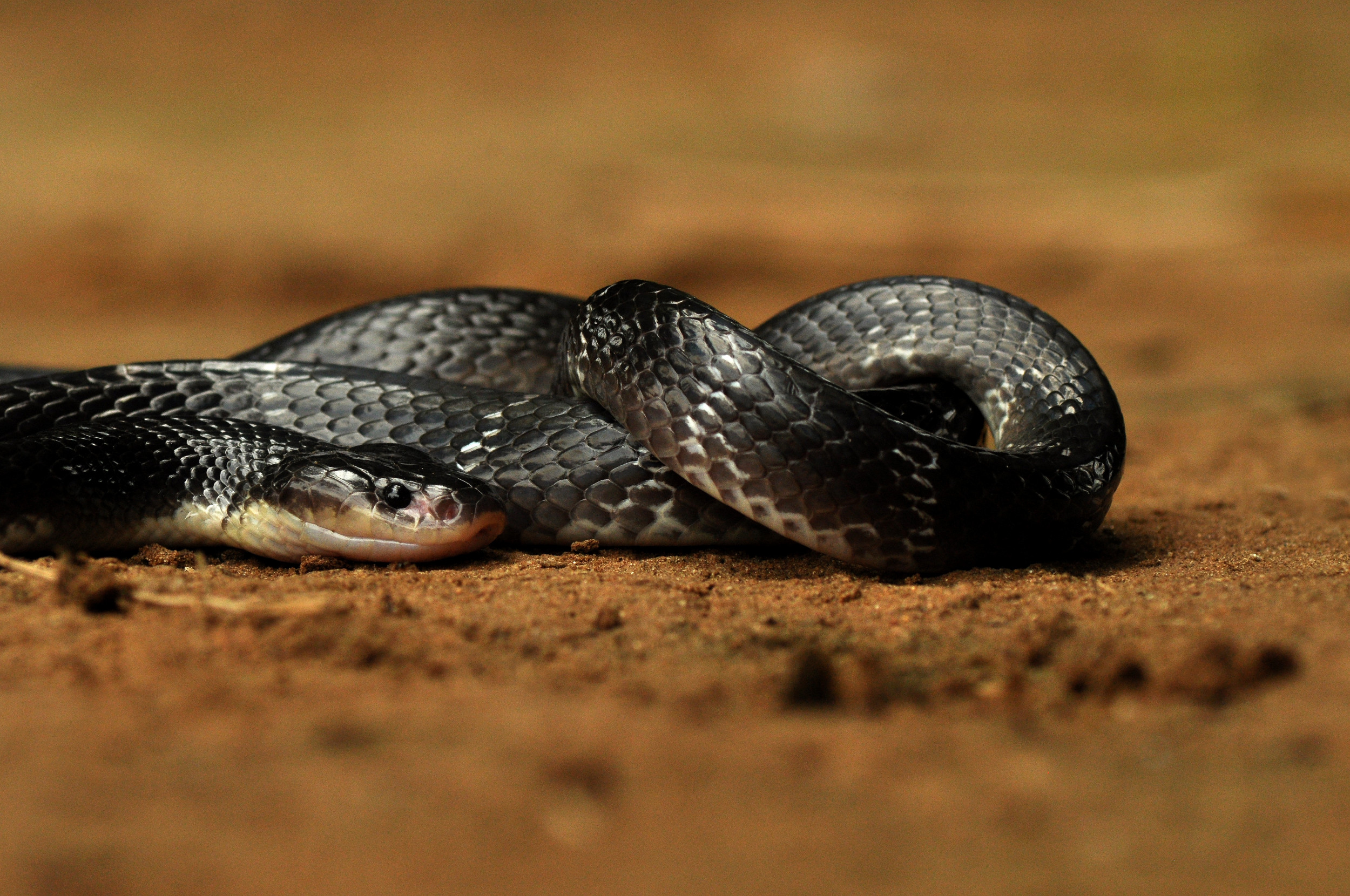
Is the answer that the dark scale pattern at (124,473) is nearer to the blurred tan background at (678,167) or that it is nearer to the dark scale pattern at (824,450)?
the dark scale pattern at (824,450)

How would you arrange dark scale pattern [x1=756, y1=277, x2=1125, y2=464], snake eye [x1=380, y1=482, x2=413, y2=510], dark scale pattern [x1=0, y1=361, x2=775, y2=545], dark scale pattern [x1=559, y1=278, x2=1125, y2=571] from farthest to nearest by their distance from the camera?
dark scale pattern [x1=756, y1=277, x2=1125, y2=464] → dark scale pattern [x1=0, y1=361, x2=775, y2=545] → snake eye [x1=380, y1=482, x2=413, y2=510] → dark scale pattern [x1=559, y1=278, x2=1125, y2=571]

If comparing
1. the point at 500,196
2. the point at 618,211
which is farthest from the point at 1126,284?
the point at 500,196

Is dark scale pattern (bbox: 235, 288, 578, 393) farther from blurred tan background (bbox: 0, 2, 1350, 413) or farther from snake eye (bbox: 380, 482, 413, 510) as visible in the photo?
blurred tan background (bbox: 0, 2, 1350, 413)

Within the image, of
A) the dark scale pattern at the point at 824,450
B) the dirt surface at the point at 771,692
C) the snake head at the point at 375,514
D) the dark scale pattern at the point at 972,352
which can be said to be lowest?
the dirt surface at the point at 771,692

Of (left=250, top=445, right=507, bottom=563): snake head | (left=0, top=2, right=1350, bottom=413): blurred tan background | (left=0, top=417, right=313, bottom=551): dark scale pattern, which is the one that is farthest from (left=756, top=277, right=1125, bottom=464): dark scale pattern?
(left=0, top=2, right=1350, bottom=413): blurred tan background

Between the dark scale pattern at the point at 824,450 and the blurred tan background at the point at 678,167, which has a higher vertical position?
the blurred tan background at the point at 678,167

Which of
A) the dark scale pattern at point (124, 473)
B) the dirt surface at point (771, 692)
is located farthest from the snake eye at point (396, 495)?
the dark scale pattern at point (124, 473)

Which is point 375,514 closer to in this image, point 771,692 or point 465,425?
point 465,425
